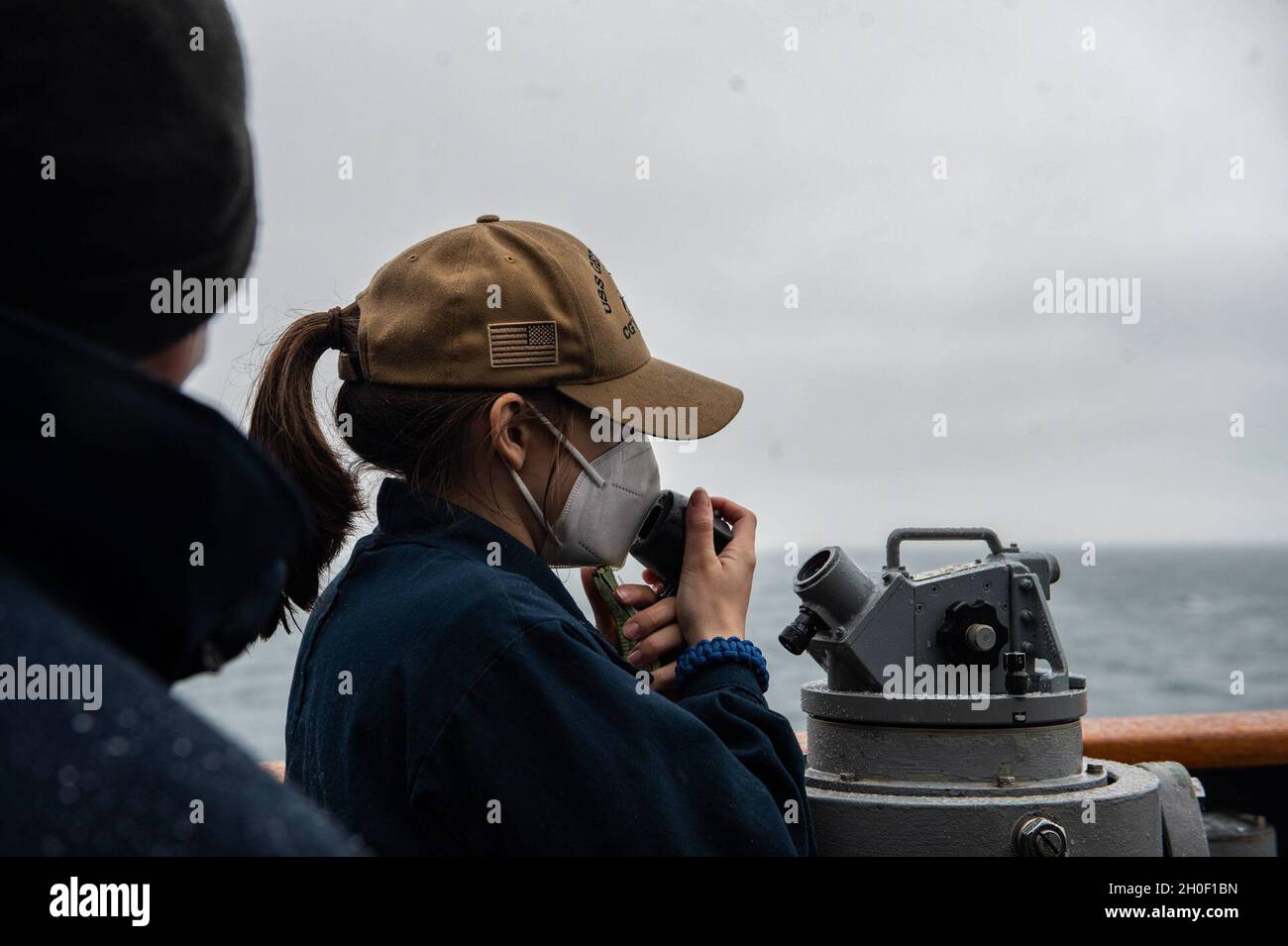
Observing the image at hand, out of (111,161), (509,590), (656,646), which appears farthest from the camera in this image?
(656,646)

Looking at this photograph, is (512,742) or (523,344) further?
(523,344)

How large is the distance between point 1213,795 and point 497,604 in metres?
2.48

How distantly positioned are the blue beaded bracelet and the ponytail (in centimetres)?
60

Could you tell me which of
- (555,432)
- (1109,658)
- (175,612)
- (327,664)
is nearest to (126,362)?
(175,612)

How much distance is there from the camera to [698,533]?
2.11 meters

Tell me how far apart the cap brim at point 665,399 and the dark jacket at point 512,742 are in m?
0.33

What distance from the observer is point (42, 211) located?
756mm

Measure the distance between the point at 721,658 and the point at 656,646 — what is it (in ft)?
0.46

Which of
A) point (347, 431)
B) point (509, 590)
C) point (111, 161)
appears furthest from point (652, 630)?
point (111, 161)

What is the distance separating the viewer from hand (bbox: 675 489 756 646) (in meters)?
2.04

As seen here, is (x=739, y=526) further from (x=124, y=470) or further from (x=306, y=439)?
(x=124, y=470)

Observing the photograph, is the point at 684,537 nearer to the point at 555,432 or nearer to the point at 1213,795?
the point at 555,432

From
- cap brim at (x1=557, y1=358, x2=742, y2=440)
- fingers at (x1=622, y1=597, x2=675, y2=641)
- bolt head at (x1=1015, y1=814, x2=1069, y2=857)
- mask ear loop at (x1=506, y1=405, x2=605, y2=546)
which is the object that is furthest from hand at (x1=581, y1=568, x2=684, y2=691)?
bolt head at (x1=1015, y1=814, x2=1069, y2=857)

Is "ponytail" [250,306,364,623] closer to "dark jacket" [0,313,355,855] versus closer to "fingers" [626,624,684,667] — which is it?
"fingers" [626,624,684,667]
